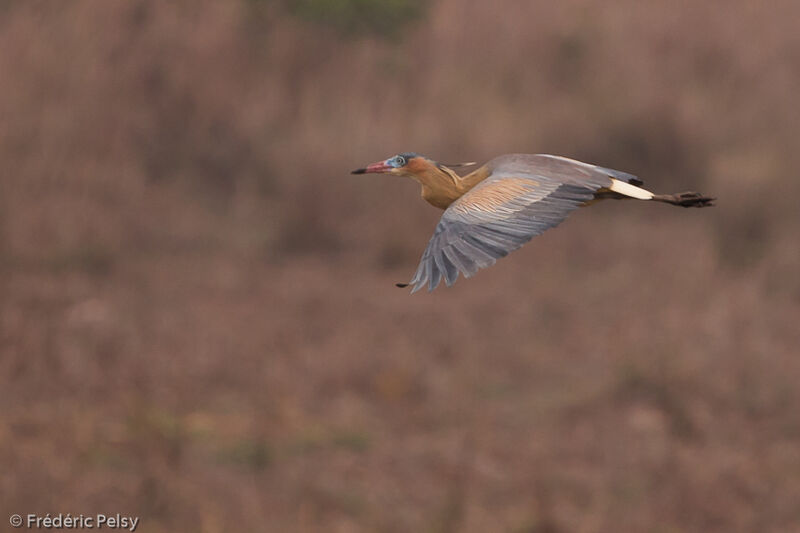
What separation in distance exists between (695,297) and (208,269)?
19.8 ft

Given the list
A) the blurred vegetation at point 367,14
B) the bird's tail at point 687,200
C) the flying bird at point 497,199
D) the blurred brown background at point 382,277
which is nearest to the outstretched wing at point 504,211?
the flying bird at point 497,199

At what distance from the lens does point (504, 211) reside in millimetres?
3898

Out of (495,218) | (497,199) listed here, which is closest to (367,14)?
(497,199)

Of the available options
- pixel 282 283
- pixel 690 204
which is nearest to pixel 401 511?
pixel 282 283

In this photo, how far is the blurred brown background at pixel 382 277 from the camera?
42.1 ft

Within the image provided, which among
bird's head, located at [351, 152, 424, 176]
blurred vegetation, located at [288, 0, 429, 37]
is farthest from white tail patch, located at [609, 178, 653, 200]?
blurred vegetation, located at [288, 0, 429, 37]

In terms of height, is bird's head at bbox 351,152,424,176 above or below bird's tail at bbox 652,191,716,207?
above

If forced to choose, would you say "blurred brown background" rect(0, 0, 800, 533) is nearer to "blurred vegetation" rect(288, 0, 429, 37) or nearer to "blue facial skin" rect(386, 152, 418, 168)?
"blurred vegetation" rect(288, 0, 429, 37)

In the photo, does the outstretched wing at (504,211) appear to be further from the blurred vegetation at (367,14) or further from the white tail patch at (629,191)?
the blurred vegetation at (367,14)

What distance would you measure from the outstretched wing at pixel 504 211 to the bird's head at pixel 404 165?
24 centimetres

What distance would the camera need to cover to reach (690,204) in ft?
14.7

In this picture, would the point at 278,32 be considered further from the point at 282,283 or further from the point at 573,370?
the point at 573,370

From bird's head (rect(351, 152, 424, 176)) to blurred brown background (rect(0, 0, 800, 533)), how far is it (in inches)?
→ 277

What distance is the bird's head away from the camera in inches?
173
